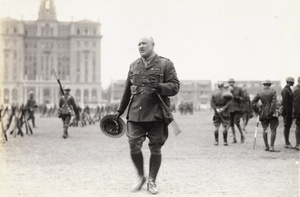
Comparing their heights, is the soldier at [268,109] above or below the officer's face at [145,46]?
below

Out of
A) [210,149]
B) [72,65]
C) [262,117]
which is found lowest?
[210,149]

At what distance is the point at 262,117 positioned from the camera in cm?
1166

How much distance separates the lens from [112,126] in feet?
23.0

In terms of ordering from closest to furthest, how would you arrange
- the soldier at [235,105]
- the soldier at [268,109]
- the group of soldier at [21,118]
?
the soldier at [268,109] < the soldier at [235,105] < the group of soldier at [21,118]

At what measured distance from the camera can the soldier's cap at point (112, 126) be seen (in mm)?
6961

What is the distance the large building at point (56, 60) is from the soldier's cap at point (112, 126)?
10391 centimetres

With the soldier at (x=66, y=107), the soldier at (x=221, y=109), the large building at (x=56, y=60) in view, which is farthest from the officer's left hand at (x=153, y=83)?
the large building at (x=56, y=60)

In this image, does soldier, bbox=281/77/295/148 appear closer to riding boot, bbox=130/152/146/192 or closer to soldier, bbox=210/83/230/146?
soldier, bbox=210/83/230/146

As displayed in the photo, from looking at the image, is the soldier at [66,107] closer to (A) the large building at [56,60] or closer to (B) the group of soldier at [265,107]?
(B) the group of soldier at [265,107]

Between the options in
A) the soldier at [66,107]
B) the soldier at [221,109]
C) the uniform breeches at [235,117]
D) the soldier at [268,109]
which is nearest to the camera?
the soldier at [268,109]

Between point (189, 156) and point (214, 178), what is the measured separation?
3116mm

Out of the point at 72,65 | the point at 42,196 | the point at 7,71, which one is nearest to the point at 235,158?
the point at 42,196

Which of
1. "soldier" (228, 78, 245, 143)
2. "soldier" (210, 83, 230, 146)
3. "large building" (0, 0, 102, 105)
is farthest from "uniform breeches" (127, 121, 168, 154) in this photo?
"large building" (0, 0, 102, 105)

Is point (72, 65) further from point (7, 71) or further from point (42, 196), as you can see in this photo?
point (42, 196)
